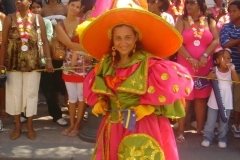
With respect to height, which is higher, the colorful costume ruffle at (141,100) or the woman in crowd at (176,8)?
the woman in crowd at (176,8)

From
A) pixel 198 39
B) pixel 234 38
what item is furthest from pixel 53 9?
pixel 234 38

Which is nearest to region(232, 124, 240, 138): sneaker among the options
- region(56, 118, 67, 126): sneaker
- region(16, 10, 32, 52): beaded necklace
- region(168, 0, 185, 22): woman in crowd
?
region(168, 0, 185, 22): woman in crowd

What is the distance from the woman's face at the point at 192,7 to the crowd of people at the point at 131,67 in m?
0.01

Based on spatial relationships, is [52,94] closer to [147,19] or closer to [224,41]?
[224,41]

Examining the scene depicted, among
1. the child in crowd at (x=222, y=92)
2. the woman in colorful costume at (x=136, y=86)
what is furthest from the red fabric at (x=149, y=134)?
the child in crowd at (x=222, y=92)

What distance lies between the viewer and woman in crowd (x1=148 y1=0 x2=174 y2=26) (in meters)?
5.55

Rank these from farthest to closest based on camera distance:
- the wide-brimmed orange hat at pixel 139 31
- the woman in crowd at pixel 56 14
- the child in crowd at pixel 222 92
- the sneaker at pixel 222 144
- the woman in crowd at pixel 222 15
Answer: the woman in crowd at pixel 56 14 → the woman in crowd at pixel 222 15 → the sneaker at pixel 222 144 → the child in crowd at pixel 222 92 → the wide-brimmed orange hat at pixel 139 31

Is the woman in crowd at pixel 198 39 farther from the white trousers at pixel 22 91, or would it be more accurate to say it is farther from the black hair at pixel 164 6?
the white trousers at pixel 22 91

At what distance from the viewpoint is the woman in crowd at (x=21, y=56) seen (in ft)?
16.9

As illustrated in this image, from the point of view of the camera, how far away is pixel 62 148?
5219mm

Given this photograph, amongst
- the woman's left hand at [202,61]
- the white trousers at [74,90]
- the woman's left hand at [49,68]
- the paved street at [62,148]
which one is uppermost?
the woman's left hand at [202,61]

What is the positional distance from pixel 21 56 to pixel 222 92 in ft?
9.10

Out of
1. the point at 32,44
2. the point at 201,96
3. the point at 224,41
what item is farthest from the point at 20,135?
the point at 224,41

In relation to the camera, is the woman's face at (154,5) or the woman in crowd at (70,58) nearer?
the woman in crowd at (70,58)
